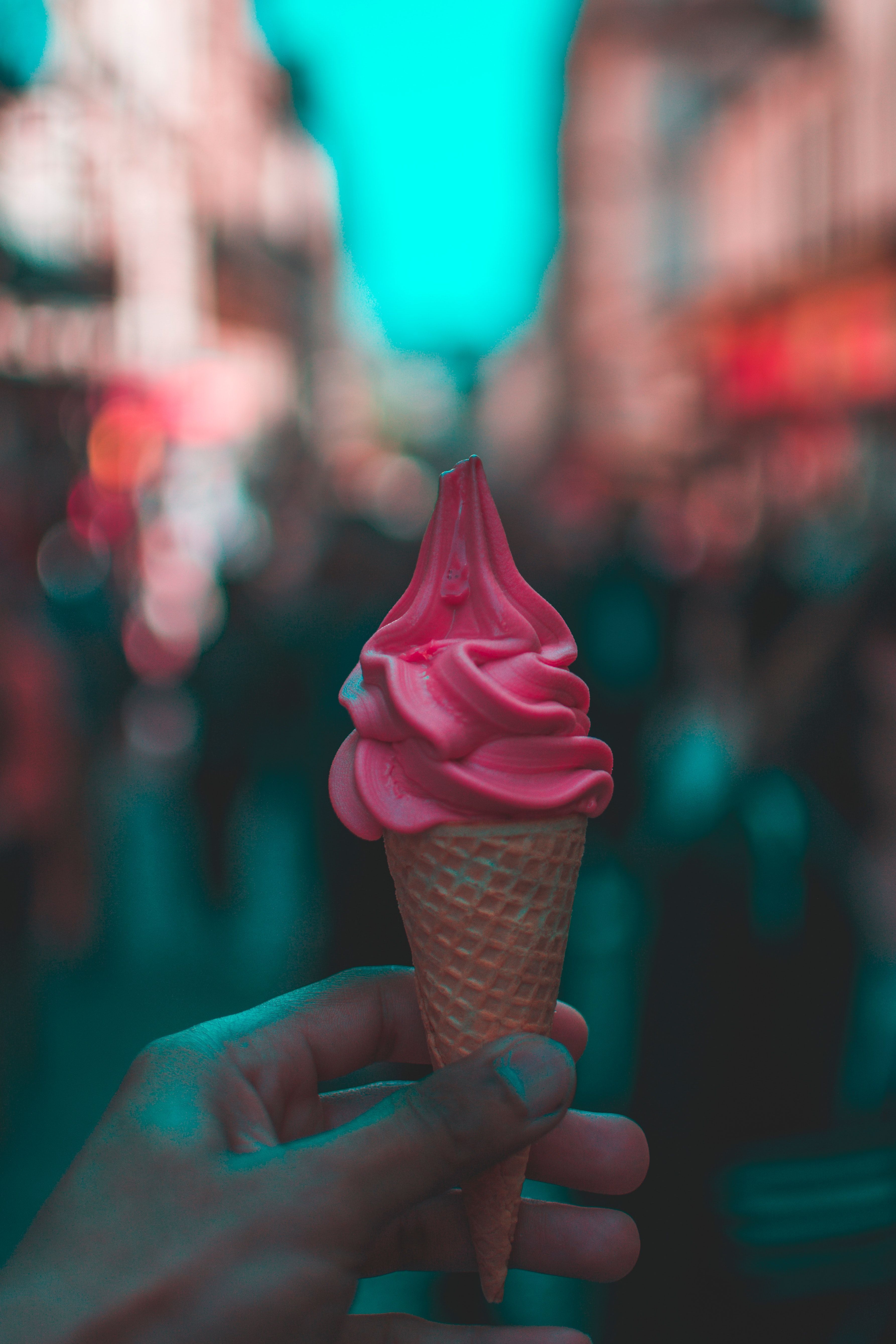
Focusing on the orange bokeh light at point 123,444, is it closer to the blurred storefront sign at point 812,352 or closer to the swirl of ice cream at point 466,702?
the swirl of ice cream at point 466,702

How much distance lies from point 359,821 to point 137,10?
20.6 meters

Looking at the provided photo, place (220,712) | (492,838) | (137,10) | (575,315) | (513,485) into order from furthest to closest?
(575,315)
(513,485)
(137,10)
(220,712)
(492,838)

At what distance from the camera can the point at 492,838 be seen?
174 centimetres

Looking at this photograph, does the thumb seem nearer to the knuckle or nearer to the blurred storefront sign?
the knuckle

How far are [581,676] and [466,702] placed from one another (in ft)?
8.98

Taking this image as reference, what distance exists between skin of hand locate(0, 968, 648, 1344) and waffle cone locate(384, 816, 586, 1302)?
6.7 inches

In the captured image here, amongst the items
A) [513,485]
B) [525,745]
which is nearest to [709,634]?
[525,745]

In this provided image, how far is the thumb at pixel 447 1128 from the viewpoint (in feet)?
4.65

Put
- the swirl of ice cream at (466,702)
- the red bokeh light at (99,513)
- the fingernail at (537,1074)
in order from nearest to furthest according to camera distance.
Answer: the fingernail at (537,1074), the swirl of ice cream at (466,702), the red bokeh light at (99,513)

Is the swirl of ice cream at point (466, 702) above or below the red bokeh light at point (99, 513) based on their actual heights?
below

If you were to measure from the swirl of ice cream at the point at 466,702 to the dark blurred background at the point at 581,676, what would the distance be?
1.48m

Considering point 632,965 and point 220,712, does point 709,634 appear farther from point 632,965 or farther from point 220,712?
point 632,965

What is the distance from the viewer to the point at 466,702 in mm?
1745

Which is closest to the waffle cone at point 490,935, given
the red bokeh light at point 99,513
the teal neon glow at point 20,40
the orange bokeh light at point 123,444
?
the teal neon glow at point 20,40
